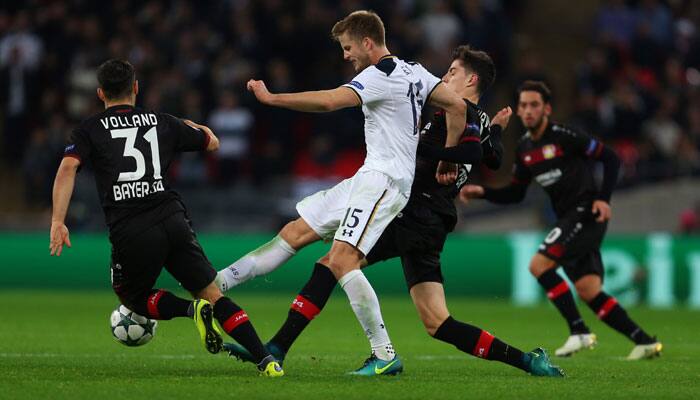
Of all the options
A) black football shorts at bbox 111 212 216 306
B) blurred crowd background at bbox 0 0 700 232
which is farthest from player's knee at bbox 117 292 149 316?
blurred crowd background at bbox 0 0 700 232

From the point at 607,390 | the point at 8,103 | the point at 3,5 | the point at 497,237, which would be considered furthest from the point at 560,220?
the point at 3,5

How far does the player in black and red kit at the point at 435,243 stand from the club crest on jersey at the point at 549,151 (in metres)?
2.58

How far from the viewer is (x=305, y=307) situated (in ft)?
27.7

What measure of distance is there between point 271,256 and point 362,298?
0.86 meters

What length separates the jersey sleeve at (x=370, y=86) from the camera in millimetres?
7996

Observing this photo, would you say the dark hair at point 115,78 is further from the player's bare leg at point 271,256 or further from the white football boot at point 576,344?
the white football boot at point 576,344

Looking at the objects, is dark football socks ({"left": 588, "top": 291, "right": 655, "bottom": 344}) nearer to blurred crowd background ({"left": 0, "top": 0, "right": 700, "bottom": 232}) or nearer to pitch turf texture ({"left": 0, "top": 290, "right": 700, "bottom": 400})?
pitch turf texture ({"left": 0, "top": 290, "right": 700, "bottom": 400})

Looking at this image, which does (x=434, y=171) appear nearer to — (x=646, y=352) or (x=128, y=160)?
(x=128, y=160)

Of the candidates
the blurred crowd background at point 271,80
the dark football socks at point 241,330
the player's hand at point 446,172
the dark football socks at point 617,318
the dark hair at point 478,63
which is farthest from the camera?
the blurred crowd background at point 271,80

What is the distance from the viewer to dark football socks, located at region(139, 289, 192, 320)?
27.2 ft

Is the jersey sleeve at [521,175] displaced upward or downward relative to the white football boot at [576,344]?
upward

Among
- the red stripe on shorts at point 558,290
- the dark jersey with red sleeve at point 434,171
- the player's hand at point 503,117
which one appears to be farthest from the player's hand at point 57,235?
the red stripe on shorts at point 558,290

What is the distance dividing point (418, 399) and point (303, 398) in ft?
2.13

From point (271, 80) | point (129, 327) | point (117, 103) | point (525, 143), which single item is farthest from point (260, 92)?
point (271, 80)
